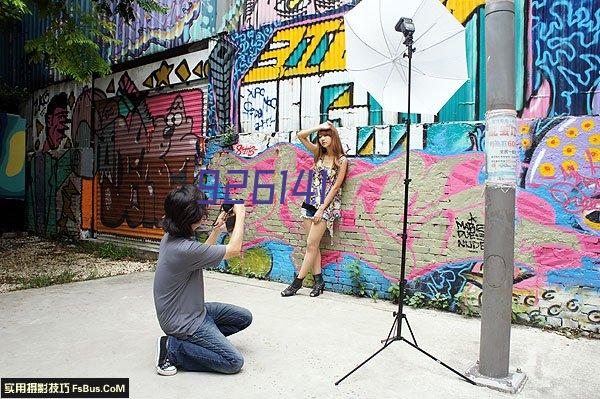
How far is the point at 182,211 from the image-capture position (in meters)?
3.14

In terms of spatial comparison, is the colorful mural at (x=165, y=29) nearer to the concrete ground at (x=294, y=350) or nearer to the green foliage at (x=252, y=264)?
the green foliage at (x=252, y=264)

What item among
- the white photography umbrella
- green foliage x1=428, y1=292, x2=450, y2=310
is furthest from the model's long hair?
green foliage x1=428, y1=292, x2=450, y2=310

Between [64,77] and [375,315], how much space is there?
8981mm

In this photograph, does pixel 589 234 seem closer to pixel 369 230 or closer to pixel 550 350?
pixel 550 350

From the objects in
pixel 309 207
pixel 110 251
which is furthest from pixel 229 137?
pixel 110 251

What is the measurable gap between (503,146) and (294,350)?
2.22 meters

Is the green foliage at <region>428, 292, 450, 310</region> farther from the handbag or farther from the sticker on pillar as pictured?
the sticker on pillar

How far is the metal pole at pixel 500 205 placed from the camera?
3121mm

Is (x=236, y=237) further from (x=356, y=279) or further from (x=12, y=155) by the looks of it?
(x=12, y=155)

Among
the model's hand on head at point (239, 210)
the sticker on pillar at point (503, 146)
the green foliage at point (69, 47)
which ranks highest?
the green foliage at point (69, 47)

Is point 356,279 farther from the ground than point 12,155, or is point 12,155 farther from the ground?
point 12,155

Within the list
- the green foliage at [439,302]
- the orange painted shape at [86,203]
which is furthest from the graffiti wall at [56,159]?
the green foliage at [439,302]

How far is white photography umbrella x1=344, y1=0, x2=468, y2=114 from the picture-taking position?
363cm

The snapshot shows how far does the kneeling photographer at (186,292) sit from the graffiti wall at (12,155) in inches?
394
